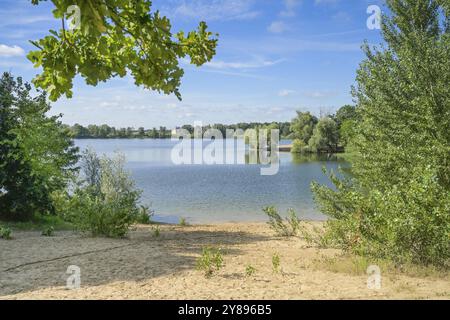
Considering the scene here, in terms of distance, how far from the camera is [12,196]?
63.6 ft

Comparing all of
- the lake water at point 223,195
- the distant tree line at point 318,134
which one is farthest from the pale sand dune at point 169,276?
the distant tree line at point 318,134

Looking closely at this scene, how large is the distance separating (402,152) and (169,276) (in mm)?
7537

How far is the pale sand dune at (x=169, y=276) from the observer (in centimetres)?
757

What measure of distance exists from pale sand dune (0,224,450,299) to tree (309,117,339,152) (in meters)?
81.1

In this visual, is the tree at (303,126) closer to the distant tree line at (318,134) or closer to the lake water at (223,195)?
the distant tree line at (318,134)

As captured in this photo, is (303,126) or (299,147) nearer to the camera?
(299,147)

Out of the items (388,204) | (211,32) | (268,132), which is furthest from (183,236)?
(268,132)

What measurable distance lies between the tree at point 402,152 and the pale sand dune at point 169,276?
989 mm

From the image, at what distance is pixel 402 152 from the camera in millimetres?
12047

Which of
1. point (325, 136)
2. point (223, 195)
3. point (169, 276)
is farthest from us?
point (325, 136)

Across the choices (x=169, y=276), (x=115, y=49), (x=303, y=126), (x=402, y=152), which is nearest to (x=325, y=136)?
(x=303, y=126)

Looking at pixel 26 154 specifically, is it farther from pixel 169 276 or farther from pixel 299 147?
pixel 299 147
